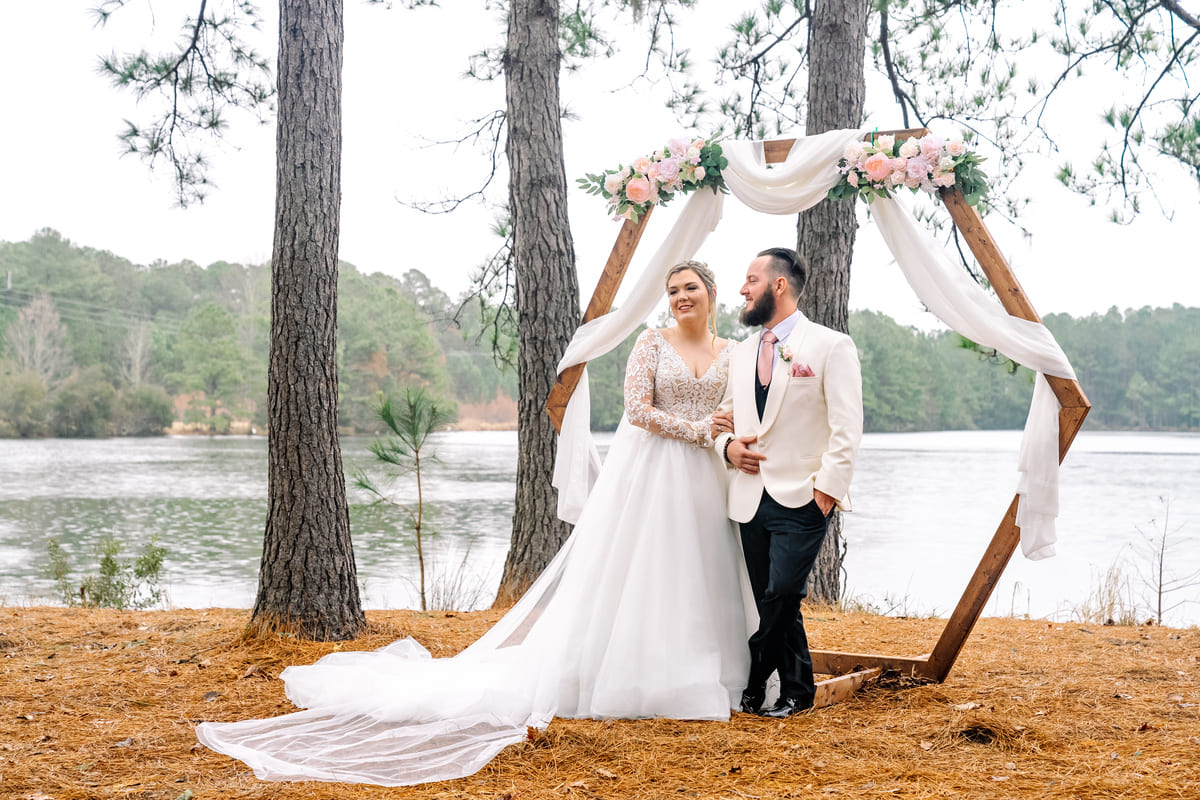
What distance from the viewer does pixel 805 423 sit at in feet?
12.0

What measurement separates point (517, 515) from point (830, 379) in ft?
11.4

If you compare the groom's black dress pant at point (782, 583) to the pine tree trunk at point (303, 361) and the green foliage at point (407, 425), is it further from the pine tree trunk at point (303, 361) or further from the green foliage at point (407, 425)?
the green foliage at point (407, 425)

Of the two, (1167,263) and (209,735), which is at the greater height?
(1167,263)

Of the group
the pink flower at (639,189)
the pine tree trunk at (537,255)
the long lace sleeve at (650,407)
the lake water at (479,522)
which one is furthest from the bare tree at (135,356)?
the long lace sleeve at (650,407)

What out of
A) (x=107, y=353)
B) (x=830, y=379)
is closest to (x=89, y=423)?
(x=107, y=353)

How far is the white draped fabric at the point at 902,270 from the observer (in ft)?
12.4

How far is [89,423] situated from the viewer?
35.1m

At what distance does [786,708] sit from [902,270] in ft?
6.09

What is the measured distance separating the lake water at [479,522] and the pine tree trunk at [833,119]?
2606mm

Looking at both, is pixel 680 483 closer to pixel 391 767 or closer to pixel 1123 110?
pixel 391 767

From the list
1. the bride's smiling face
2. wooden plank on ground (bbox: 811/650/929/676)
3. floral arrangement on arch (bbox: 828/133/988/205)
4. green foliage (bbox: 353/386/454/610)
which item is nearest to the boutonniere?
the bride's smiling face

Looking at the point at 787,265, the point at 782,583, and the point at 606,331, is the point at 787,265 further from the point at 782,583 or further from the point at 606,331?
the point at 782,583

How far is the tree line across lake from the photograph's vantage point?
30641mm

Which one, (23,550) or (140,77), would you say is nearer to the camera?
(140,77)
